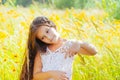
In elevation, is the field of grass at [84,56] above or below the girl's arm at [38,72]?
below

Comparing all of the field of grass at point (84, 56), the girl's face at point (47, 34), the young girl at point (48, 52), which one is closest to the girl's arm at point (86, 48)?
the young girl at point (48, 52)

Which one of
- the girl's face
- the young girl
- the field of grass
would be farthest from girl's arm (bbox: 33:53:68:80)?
the field of grass

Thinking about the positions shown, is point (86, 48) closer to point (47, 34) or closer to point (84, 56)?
point (47, 34)

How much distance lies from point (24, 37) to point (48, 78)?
0.98m

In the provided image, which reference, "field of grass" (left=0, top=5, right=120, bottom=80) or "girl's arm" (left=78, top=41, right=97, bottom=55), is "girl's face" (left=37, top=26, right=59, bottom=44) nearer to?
"girl's arm" (left=78, top=41, right=97, bottom=55)

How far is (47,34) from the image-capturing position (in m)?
2.71

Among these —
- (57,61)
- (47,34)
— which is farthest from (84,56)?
(47,34)

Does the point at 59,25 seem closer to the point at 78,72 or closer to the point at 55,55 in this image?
the point at 78,72

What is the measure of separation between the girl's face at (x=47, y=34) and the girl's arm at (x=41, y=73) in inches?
6.8

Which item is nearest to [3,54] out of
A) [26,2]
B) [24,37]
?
[24,37]

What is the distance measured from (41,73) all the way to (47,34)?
25cm

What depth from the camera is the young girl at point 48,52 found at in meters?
2.74

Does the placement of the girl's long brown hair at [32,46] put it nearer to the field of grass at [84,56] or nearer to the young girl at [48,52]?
the young girl at [48,52]

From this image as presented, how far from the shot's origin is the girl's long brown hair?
2.78 meters
